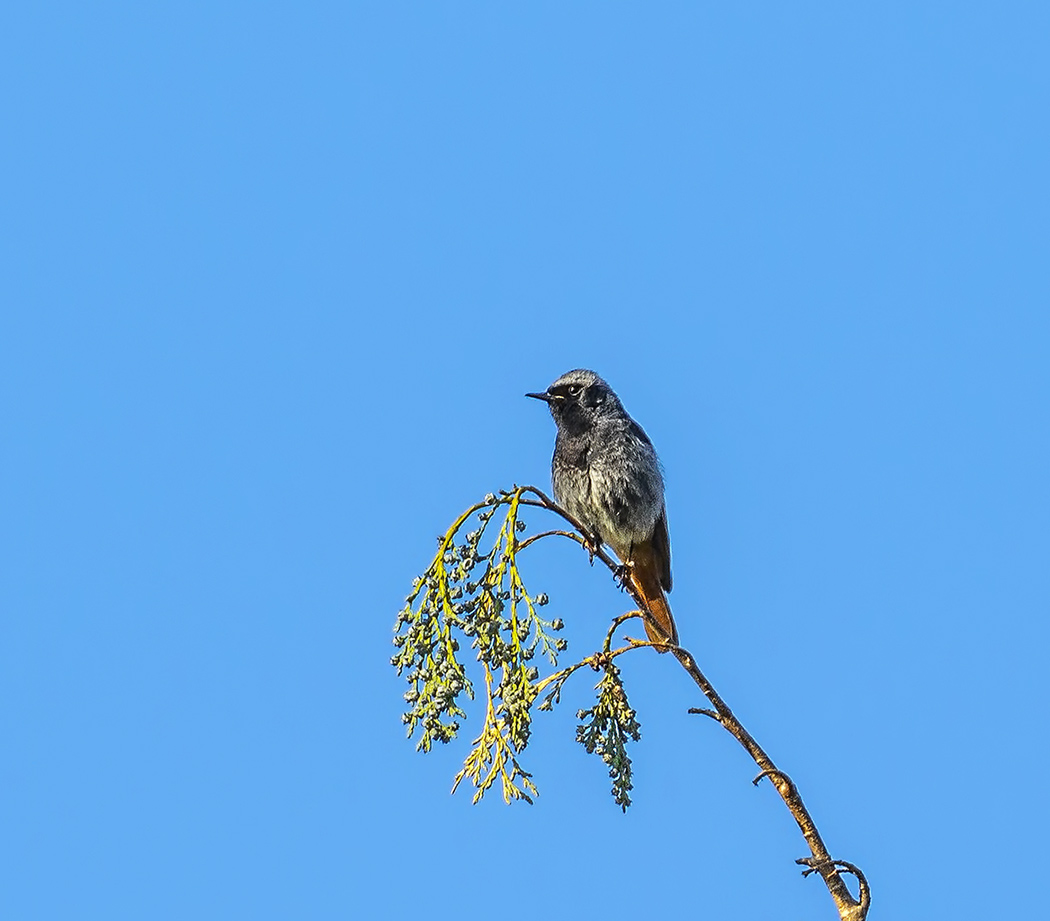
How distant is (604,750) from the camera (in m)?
3.64

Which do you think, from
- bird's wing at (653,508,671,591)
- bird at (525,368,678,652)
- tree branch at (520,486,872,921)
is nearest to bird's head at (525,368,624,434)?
bird at (525,368,678,652)

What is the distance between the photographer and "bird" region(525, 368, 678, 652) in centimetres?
807

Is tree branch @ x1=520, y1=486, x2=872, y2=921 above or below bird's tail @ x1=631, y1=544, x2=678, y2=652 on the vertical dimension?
below

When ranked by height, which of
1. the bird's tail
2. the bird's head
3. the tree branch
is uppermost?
the bird's head

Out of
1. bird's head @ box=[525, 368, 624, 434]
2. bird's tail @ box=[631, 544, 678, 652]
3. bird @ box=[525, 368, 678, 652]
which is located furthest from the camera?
bird's tail @ box=[631, 544, 678, 652]

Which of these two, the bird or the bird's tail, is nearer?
the bird

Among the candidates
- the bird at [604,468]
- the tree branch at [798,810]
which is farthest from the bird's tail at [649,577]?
the tree branch at [798,810]

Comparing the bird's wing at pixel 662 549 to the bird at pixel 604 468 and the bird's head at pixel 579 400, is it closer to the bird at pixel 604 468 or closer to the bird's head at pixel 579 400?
the bird at pixel 604 468

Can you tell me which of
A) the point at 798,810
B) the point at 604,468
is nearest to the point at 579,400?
the point at 604,468

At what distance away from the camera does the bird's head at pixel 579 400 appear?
826 centimetres

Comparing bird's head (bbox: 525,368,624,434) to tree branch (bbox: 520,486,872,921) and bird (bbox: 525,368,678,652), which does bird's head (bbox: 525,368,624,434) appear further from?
tree branch (bbox: 520,486,872,921)

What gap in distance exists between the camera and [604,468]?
8031mm

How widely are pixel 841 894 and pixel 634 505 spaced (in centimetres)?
551

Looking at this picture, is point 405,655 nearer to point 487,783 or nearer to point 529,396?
point 487,783
